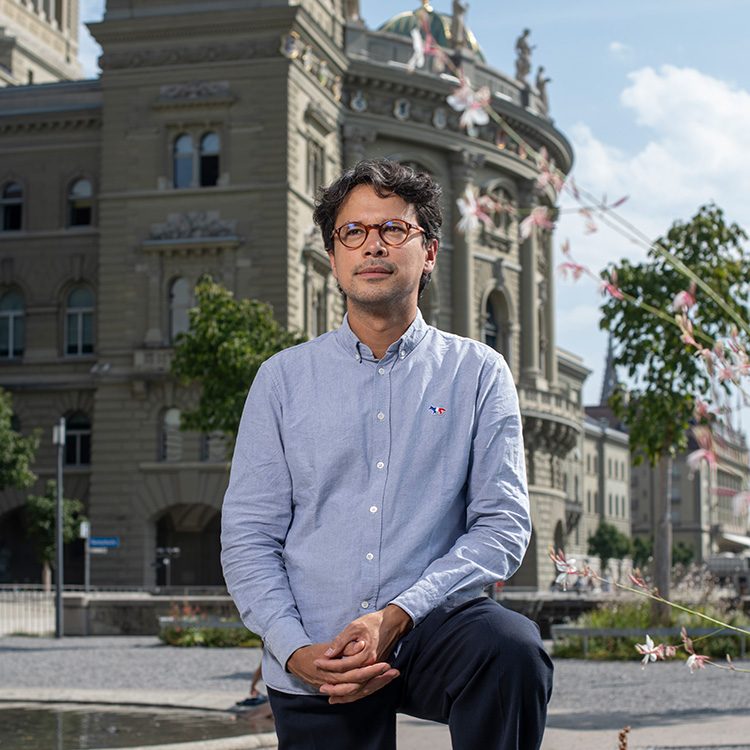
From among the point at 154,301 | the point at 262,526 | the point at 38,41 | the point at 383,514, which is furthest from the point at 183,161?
the point at 383,514

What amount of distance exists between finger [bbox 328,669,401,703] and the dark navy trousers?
79 mm

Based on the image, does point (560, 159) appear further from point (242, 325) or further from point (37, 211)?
point (242, 325)

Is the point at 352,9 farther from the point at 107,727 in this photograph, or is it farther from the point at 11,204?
the point at 107,727

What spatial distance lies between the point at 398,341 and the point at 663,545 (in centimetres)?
1972

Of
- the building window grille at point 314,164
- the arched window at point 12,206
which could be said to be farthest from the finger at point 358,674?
the arched window at point 12,206

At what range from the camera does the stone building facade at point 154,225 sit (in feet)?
155

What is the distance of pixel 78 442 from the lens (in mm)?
50312

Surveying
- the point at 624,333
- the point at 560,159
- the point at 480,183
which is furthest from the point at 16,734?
the point at 560,159

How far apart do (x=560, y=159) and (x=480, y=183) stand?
778 centimetres

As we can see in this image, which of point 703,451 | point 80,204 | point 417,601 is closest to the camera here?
point 417,601

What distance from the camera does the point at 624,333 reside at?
67.4ft

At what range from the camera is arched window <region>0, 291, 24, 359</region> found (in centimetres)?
5156

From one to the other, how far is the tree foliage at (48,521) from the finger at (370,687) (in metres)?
42.1

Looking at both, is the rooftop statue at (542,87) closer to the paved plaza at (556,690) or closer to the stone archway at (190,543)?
the stone archway at (190,543)
